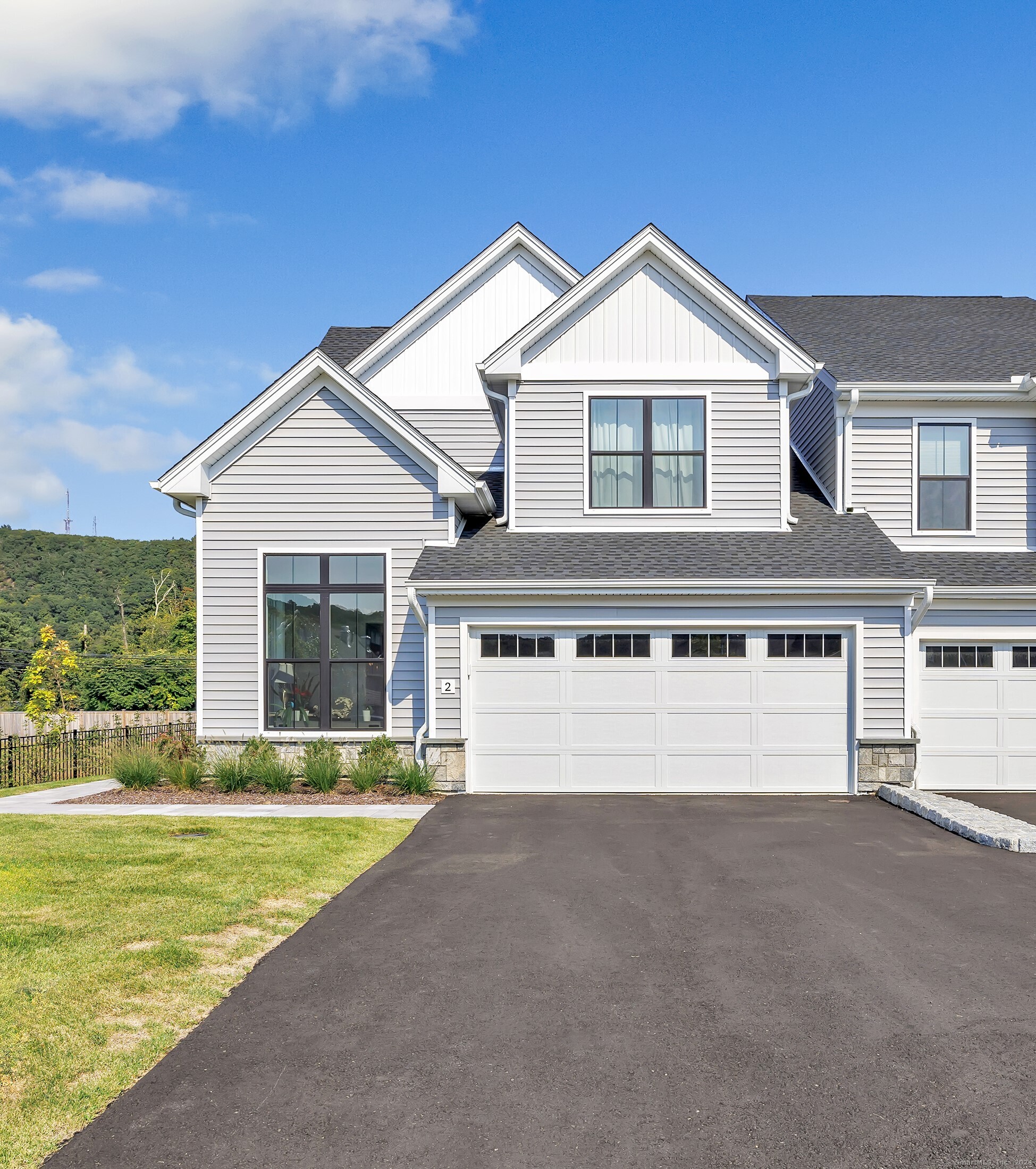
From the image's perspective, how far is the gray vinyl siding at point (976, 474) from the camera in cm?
1550

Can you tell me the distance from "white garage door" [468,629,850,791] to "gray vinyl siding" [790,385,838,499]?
4.11 meters

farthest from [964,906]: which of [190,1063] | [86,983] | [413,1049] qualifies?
[86,983]

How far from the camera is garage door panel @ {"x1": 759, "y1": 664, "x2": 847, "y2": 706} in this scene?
43.0ft

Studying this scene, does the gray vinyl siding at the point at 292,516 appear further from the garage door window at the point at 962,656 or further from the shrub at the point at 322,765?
Result: the garage door window at the point at 962,656

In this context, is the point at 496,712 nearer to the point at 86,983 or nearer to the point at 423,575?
the point at 423,575

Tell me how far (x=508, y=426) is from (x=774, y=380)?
4.38 meters

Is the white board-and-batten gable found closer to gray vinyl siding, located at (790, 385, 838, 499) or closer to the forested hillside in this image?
gray vinyl siding, located at (790, 385, 838, 499)

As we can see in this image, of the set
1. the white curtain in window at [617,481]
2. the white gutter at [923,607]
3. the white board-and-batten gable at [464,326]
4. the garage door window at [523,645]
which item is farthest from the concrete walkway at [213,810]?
the white board-and-batten gable at [464,326]

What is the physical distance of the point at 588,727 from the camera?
13.2 m

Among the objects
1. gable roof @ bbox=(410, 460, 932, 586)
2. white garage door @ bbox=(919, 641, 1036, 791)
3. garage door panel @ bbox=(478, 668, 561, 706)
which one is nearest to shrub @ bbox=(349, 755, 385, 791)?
garage door panel @ bbox=(478, 668, 561, 706)

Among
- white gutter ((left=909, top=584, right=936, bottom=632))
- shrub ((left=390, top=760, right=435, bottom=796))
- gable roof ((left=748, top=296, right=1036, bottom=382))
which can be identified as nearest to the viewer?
white gutter ((left=909, top=584, right=936, bottom=632))

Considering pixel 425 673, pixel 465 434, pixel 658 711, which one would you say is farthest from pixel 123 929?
pixel 465 434

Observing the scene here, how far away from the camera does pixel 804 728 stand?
13.1 metres

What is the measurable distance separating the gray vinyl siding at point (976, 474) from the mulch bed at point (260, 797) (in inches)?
355
